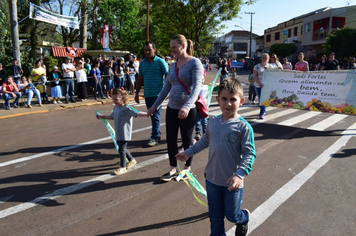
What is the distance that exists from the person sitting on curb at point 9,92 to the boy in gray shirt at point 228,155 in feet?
33.7

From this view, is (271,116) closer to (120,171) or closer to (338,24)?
(120,171)

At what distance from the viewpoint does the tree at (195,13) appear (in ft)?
84.1

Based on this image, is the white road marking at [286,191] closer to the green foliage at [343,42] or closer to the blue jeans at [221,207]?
the blue jeans at [221,207]

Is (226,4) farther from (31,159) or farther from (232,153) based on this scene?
(232,153)

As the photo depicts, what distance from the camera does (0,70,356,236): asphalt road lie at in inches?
124

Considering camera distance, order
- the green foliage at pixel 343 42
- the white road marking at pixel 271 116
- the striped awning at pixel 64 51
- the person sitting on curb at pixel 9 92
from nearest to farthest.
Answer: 1. the white road marking at pixel 271 116
2. the person sitting on curb at pixel 9 92
3. the striped awning at pixel 64 51
4. the green foliage at pixel 343 42

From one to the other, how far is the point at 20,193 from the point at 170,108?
7.85ft

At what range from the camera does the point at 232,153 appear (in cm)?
246

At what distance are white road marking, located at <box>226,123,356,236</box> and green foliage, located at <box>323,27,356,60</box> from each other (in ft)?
93.5

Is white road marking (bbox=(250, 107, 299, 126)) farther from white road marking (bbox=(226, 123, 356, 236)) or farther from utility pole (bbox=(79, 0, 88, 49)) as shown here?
utility pole (bbox=(79, 0, 88, 49))

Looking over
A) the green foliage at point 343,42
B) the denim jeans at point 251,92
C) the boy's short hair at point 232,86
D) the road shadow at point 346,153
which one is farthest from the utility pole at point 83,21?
the green foliage at point 343,42

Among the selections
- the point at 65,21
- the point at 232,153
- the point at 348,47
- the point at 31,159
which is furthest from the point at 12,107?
the point at 348,47

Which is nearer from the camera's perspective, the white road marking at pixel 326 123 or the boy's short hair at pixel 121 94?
the boy's short hair at pixel 121 94

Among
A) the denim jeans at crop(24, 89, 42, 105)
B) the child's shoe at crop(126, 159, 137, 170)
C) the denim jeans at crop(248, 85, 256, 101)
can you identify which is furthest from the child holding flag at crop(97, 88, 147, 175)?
the denim jeans at crop(248, 85, 256, 101)
